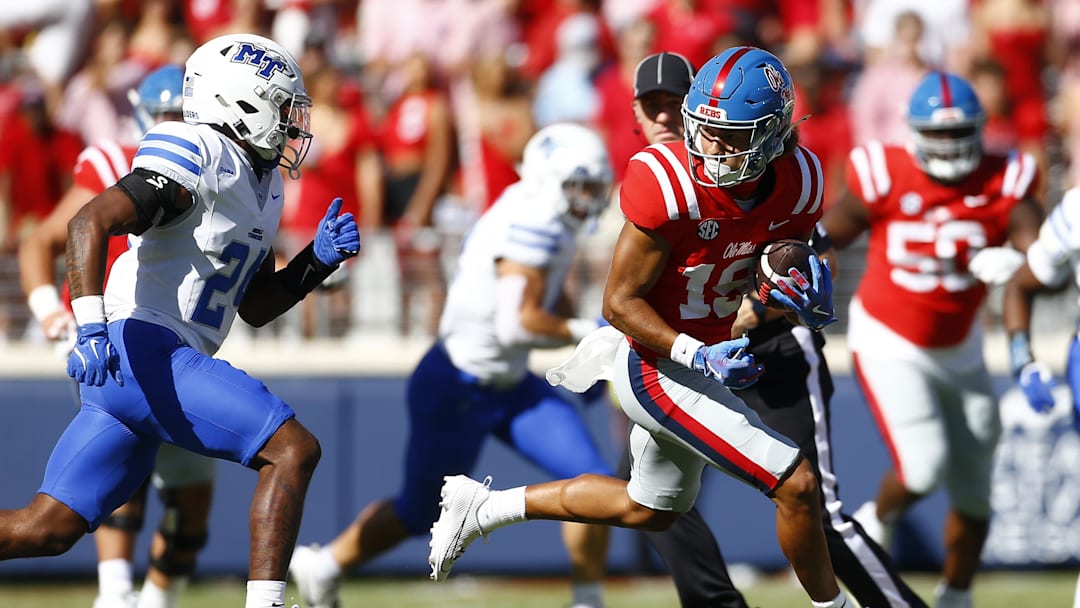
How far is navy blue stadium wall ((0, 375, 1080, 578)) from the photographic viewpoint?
7723 mm

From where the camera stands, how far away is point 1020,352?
5.72 metres

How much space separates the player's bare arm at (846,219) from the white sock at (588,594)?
1671mm

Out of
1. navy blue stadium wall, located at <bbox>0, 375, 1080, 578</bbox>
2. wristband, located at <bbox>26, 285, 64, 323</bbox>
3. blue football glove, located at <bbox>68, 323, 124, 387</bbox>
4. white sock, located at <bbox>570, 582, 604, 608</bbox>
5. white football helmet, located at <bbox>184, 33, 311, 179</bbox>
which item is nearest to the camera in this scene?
blue football glove, located at <bbox>68, 323, 124, 387</bbox>

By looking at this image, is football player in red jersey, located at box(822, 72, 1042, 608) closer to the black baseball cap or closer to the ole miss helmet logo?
the black baseball cap

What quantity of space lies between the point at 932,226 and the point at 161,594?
3279 mm

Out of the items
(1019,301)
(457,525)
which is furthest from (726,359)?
(1019,301)

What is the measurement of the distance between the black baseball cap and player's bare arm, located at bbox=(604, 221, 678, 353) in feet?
3.01

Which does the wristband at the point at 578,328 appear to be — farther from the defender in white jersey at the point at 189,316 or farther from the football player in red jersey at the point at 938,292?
the defender in white jersey at the point at 189,316

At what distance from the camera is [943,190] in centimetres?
615

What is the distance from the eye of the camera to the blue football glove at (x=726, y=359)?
4.20 meters

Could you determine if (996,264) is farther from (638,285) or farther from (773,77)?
(638,285)

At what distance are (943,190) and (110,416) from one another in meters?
3.40

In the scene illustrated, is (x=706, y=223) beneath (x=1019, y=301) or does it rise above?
above

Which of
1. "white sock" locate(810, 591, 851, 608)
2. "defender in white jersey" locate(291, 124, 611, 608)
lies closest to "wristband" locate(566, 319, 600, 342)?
"defender in white jersey" locate(291, 124, 611, 608)
